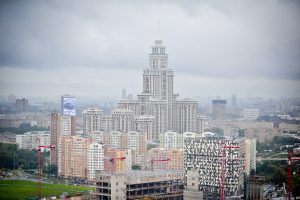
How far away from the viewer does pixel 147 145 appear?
1508 cm

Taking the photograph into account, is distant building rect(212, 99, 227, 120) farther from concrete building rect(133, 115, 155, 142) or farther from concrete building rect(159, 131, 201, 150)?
concrete building rect(159, 131, 201, 150)

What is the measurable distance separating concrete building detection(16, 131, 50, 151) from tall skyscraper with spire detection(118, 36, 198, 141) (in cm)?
267

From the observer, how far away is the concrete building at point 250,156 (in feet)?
36.4

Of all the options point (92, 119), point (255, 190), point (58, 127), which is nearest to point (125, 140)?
point (58, 127)

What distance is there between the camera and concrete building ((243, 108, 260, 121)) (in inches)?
623

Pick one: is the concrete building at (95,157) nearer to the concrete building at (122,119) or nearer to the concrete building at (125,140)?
the concrete building at (125,140)

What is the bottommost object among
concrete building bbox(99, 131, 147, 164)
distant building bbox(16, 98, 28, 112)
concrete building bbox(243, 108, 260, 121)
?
concrete building bbox(99, 131, 147, 164)

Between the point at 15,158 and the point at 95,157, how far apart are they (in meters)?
1.51

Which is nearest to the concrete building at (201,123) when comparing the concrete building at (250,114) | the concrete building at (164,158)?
the concrete building at (250,114)

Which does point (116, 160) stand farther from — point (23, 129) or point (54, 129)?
point (23, 129)

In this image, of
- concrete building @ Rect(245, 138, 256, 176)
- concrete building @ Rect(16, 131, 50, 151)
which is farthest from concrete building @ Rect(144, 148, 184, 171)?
concrete building @ Rect(16, 131, 50, 151)

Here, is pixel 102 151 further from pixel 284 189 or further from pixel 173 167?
pixel 284 189

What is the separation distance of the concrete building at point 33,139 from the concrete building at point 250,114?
4.58 m

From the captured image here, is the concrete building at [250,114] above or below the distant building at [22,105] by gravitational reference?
below
